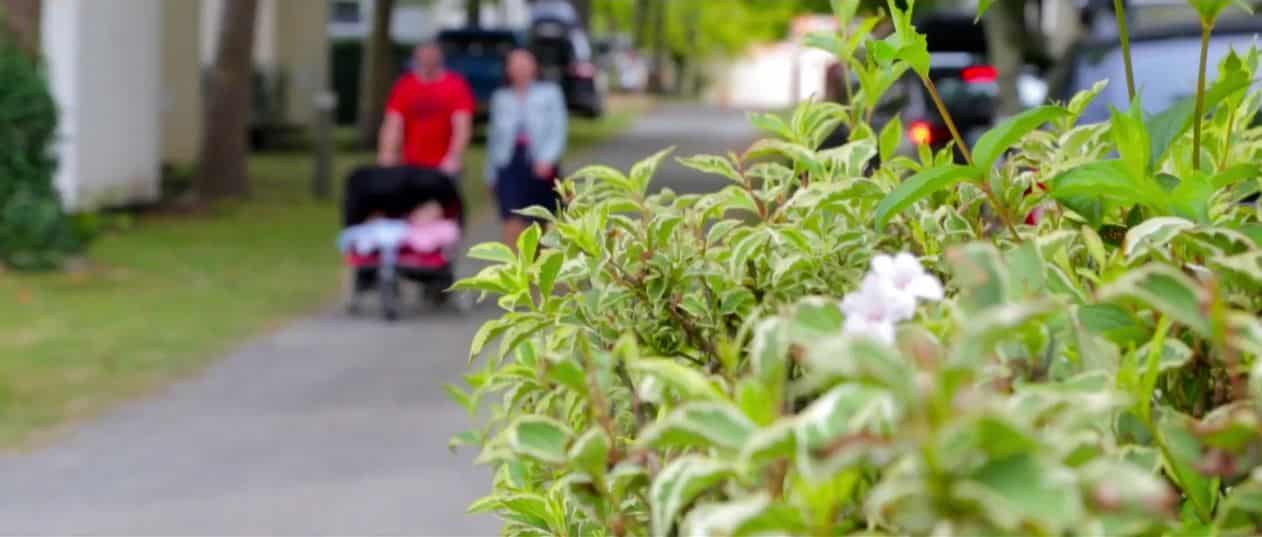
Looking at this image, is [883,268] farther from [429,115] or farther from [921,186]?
[429,115]

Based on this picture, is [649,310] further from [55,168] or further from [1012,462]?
[55,168]

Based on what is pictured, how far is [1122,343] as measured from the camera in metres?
2.49

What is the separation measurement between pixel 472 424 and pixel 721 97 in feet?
250

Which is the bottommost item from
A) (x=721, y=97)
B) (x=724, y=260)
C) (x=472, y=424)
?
(x=721, y=97)

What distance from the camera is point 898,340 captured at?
2166mm

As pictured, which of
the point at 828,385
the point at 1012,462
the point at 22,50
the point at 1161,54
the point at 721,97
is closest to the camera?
the point at 1012,462

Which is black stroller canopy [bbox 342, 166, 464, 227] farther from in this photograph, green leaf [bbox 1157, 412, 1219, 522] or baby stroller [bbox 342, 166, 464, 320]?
green leaf [bbox 1157, 412, 1219, 522]

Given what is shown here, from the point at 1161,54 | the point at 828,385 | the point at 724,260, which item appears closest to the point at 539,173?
the point at 1161,54

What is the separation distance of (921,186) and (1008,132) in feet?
0.44

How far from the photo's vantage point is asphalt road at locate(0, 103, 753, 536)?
24.7 ft

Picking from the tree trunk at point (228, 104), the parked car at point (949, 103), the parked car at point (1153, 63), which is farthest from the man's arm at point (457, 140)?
the tree trunk at point (228, 104)

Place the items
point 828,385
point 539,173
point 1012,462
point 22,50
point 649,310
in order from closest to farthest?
point 1012,462, point 828,385, point 649,310, point 539,173, point 22,50

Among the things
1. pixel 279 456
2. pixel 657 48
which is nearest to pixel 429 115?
pixel 279 456

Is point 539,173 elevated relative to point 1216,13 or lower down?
lower down
